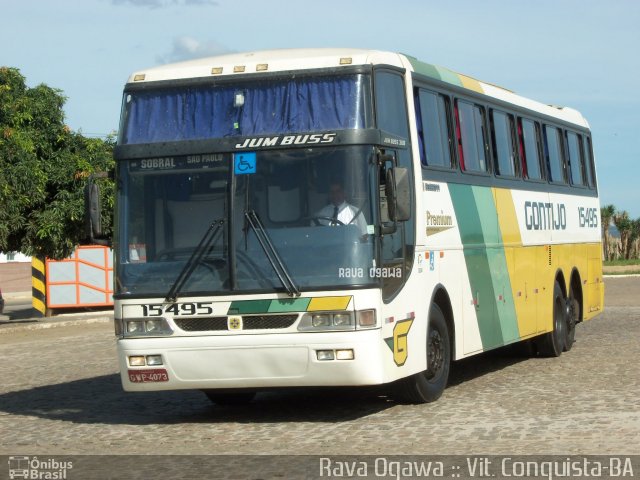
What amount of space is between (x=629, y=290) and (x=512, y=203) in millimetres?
24057

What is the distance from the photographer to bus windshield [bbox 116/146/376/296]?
1172cm

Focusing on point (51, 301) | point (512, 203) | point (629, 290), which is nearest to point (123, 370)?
point (512, 203)

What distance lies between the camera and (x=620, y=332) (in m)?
22.7

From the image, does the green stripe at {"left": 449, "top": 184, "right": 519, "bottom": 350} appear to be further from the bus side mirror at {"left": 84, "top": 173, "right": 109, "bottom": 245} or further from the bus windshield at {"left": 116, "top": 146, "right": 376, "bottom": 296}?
the bus side mirror at {"left": 84, "top": 173, "right": 109, "bottom": 245}

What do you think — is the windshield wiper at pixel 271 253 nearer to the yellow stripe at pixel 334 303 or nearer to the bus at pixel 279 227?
the bus at pixel 279 227

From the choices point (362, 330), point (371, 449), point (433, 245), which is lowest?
point (371, 449)

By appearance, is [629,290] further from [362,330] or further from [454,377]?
[362,330]

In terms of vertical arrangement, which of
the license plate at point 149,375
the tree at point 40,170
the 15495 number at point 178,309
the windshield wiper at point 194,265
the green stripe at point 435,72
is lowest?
the license plate at point 149,375

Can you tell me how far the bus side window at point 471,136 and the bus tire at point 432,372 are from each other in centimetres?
220

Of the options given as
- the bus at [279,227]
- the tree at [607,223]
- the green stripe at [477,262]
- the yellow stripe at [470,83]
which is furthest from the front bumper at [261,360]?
the tree at [607,223]

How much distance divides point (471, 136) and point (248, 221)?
14.4ft

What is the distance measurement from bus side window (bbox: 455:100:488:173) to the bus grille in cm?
399

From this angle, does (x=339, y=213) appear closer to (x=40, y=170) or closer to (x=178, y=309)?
(x=178, y=309)

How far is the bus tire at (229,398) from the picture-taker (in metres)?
14.0
